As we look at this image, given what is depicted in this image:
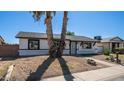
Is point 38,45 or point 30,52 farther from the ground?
point 38,45

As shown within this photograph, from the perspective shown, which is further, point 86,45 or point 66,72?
point 86,45

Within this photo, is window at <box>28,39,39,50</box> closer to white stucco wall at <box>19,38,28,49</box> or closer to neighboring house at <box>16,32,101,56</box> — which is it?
neighboring house at <box>16,32,101,56</box>

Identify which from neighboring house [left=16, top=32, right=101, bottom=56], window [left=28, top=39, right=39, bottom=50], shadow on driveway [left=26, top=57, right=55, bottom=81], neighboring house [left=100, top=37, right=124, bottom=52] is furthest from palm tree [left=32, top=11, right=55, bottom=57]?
neighboring house [left=100, top=37, right=124, bottom=52]

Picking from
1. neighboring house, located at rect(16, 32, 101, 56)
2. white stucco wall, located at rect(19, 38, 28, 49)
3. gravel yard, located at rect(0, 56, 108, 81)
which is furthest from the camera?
neighboring house, located at rect(16, 32, 101, 56)

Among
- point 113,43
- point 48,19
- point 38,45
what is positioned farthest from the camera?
point 113,43

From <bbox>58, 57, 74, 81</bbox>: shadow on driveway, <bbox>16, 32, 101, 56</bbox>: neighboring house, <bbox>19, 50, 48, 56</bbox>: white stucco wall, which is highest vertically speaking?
<bbox>16, 32, 101, 56</bbox>: neighboring house

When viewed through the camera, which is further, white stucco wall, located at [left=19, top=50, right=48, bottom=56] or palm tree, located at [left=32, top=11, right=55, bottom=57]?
white stucco wall, located at [left=19, top=50, right=48, bottom=56]

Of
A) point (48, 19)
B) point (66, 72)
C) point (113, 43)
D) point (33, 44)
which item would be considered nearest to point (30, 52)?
point (33, 44)

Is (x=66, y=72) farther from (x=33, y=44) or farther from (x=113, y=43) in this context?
(x=113, y=43)

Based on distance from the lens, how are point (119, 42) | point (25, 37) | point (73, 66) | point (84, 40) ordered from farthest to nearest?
1. point (119, 42)
2. point (84, 40)
3. point (25, 37)
4. point (73, 66)

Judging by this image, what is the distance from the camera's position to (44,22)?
13219mm
